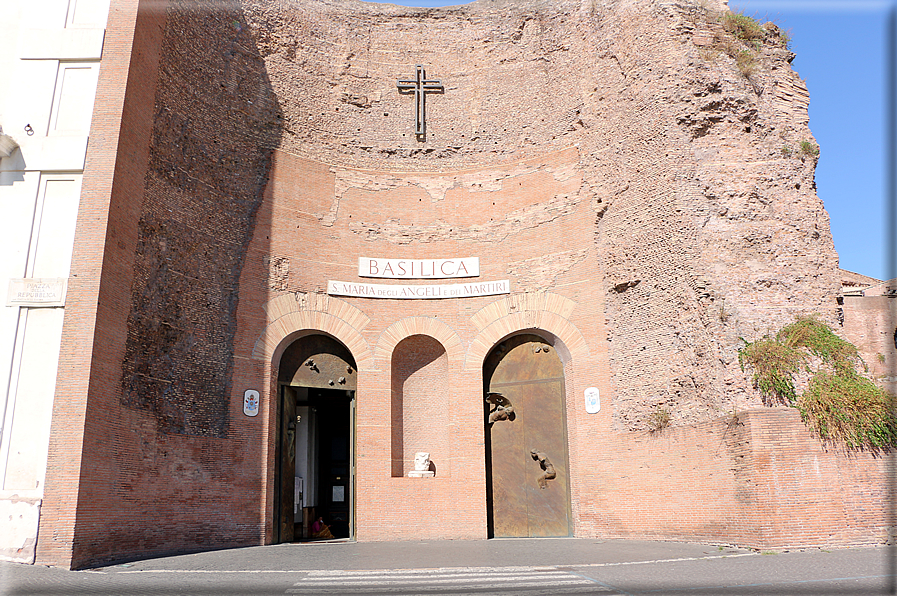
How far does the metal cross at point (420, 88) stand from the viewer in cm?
1520

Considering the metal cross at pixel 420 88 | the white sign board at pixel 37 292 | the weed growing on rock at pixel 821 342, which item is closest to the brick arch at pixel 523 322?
the weed growing on rock at pixel 821 342

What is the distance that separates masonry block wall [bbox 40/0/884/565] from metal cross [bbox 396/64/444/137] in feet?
0.68

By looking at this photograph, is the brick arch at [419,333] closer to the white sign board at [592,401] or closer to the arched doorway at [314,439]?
the arched doorway at [314,439]

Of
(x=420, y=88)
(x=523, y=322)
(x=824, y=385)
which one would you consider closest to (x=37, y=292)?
(x=523, y=322)

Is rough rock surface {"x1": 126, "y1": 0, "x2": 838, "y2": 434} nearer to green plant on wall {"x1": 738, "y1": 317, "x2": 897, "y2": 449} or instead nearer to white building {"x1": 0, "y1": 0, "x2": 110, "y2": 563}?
green plant on wall {"x1": 738, "y1": 317, "x2": 897, "y2": 449}

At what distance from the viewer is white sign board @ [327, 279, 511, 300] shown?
44.9 feet

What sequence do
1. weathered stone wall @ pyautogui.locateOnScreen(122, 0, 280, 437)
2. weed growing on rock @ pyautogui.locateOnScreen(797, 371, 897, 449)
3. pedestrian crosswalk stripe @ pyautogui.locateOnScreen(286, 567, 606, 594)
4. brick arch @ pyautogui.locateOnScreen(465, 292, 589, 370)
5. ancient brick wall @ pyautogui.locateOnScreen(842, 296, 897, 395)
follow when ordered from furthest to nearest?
brick arch @ pyautogui.locateOnScreen(465, 292, 589, 370) < weathered stone wall @ pyautogui.locateOnScreen(122, 0, 280, 437) < ancient brick wall @ pyautogui.locateOnScreen(842, 296, 897, 395) < weed growing on rock @ pyautogui.locateOnScreen(797, 371, 897, 449) < pedestrian crosswalk stripe @ pyautogui.locateOnScreen(286, 567, 606, 594)

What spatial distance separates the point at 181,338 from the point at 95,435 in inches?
102

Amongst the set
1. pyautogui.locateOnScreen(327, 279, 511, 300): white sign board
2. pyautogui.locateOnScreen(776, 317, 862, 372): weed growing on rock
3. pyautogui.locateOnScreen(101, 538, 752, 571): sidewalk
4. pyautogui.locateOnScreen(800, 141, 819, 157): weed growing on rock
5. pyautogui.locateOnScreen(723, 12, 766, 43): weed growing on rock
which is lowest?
pyautogui.locateOnScreen(101, 538, 752, 571): sidewalk

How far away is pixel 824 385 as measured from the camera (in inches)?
376

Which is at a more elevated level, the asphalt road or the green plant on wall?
the green plant on wall

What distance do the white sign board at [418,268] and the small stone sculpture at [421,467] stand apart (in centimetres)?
364

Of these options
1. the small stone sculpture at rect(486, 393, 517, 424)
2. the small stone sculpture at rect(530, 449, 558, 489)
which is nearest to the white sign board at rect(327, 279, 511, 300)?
the small stone sculpture at rect(486, 393, 517, 424)

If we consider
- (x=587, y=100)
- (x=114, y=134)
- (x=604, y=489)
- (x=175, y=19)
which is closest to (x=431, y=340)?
(x=604, y=489)
